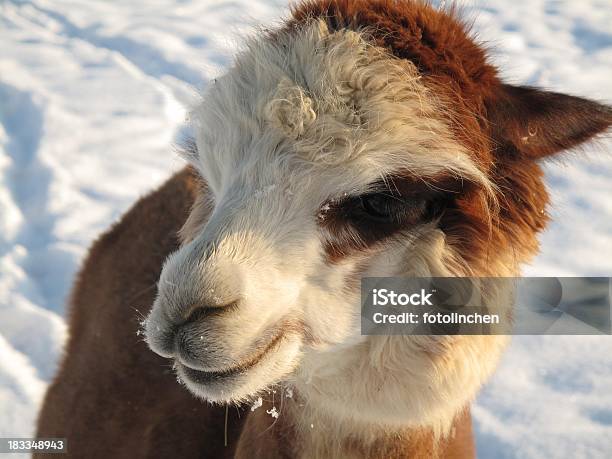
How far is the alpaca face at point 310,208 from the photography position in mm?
1552

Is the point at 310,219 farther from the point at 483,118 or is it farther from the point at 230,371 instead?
the point at 483,118

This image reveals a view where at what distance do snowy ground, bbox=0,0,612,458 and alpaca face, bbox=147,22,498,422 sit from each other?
23.6 inches

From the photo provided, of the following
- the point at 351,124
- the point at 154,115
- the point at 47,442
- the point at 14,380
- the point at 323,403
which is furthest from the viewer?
the point at 154,115

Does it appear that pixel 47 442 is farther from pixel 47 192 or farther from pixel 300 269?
pixel 47 192

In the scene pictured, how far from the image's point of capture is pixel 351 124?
5.36 feet

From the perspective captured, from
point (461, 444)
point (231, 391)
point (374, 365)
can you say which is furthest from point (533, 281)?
point (231, 391)

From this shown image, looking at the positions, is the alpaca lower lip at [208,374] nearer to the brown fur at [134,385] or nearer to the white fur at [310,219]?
the white fur at [310,219]

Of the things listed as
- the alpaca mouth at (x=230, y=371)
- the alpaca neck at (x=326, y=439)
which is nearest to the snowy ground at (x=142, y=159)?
the alpaca neck at (x=326, y=439)

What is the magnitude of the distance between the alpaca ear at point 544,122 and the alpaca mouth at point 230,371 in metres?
0.87

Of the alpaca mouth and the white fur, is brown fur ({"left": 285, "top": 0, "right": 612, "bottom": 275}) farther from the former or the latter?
the alpaca mouth

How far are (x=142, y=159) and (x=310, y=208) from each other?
4.97 metres

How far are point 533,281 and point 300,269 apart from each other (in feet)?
3.79

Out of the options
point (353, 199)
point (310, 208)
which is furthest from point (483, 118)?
point (310, 208)

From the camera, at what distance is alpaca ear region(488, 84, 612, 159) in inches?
69.6
